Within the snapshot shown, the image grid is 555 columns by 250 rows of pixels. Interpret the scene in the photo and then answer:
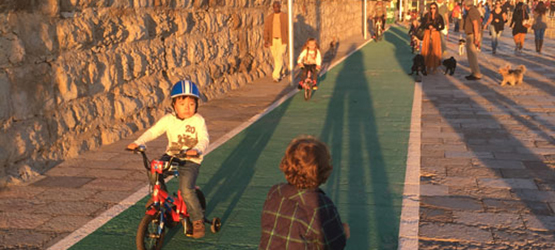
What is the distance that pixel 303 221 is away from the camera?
2908 mm

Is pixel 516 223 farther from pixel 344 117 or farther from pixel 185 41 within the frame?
pixel 185 41

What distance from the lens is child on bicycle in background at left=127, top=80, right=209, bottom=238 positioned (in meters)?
4.77

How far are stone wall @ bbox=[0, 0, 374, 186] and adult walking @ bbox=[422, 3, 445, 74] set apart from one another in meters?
5.88

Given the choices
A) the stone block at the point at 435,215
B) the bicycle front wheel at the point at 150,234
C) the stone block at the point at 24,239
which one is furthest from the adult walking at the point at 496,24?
the stone block at the point at 24,239

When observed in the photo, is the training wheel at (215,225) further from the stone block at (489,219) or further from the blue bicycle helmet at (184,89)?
the stone block at (489,219)

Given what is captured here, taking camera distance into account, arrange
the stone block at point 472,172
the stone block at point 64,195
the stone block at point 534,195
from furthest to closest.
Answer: the stone block at point 472,172, the stone block at point 64,195, the stone block at point 534,195

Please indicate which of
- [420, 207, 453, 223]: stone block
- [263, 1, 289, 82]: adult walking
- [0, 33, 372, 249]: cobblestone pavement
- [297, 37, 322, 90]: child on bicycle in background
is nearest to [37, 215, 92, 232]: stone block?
[0, 33, 372, 249]: cobblestone pavement

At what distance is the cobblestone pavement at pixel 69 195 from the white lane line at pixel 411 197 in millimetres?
2830

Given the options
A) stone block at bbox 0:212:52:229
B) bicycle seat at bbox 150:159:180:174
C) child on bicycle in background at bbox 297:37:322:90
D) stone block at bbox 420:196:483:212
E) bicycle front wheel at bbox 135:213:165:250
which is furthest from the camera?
child on bicycle in background at bbox 297:37:322:90

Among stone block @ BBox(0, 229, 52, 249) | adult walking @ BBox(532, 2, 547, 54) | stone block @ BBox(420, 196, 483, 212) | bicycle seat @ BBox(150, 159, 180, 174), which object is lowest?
stone block @ BBox(420, 196, 483, 212)

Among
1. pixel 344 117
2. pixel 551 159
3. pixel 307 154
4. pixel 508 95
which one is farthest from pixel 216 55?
pixel 307 154

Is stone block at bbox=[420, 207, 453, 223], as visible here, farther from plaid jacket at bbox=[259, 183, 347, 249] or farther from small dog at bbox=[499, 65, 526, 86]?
small dog at bbox=[499, 65, 526, 86]

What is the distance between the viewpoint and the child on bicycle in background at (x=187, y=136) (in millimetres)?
4773

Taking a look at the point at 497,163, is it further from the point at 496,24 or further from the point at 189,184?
the point at 496,24
